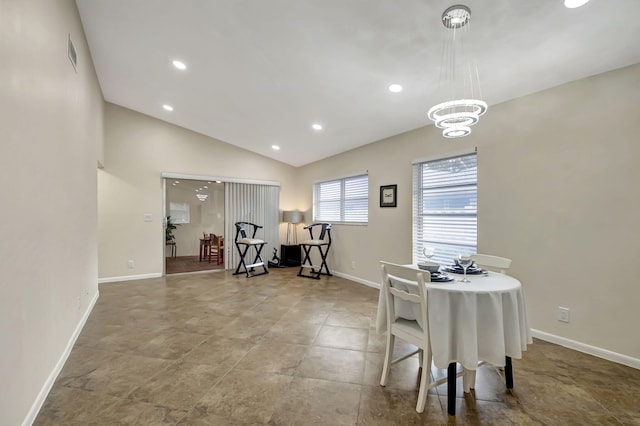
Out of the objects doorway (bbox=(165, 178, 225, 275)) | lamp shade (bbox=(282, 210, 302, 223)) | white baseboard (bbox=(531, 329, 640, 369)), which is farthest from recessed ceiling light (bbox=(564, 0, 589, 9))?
doorway (bbox=(165, 178, 225, 275))

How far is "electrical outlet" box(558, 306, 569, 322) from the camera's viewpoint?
2.68 m

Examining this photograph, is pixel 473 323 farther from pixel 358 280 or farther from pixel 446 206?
pixel 358 280

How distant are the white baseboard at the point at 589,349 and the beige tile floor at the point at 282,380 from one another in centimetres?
8

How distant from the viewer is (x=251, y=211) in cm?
664

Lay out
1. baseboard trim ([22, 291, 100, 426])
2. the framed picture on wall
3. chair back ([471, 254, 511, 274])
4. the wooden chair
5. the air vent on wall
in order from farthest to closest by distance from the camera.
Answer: the wooden chair < the framed picture on wall < the air vent on wall < chair back ([471, 254, 511, 274]) < baseboard trim ([22, 291, 100, 426])

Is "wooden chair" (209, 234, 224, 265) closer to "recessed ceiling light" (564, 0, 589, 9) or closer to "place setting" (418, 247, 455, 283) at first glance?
"place setting" (418, 247, 455, 283)

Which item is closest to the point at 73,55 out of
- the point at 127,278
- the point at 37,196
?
the point at 37,196

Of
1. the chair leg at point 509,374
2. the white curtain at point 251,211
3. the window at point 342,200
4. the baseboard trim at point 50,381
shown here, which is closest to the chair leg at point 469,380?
the chair leg at point 509,374

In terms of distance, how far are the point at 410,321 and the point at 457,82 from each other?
2420mm

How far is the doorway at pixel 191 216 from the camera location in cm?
838

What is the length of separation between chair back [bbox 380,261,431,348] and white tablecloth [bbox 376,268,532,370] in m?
0.05

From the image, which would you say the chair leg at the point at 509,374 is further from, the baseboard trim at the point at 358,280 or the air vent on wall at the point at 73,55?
the air vent on wall at the point at 73,55

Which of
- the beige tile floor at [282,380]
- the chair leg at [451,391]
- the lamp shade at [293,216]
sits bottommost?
the beige tile floor at [282,380]

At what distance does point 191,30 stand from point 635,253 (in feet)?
14.8
